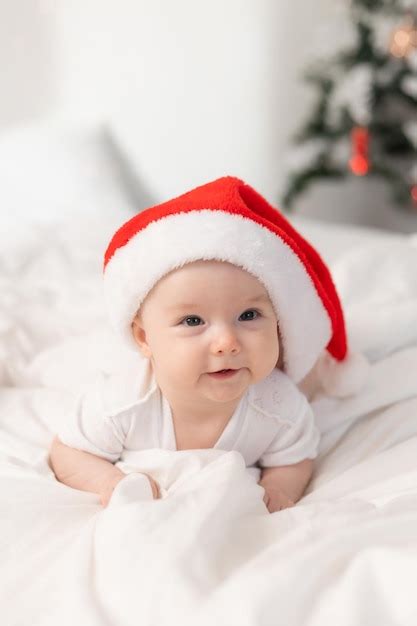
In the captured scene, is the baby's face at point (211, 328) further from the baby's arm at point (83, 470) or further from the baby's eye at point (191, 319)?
the baby's arm at point (83, 470)

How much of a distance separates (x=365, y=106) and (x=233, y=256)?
2.00 m

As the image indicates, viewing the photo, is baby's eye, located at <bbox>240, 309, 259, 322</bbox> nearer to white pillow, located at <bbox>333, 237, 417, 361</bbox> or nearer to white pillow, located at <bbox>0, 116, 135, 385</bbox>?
white pillow, located at <bbox>333, 237, 417, 361</bbox>

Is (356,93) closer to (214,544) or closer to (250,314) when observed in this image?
(250,314)

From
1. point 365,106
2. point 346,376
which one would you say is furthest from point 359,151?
point 346,376

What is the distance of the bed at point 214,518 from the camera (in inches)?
28.3

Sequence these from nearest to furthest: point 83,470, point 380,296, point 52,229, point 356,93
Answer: point 83,470 < point 380,296 < point 52,229 < point 356,93

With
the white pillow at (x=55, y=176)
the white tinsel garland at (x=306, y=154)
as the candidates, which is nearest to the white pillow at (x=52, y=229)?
the white pillow at (x=55, y=176)

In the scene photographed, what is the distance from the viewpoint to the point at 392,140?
2902 mm

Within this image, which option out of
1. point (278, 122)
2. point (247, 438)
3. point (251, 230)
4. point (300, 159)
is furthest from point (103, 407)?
point (278, 122)

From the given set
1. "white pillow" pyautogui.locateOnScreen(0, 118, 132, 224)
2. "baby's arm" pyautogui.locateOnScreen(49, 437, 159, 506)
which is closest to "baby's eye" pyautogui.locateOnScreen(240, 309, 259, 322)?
"baby's arm" pyautogui.locateOnScreen(49, 437, 159, 506)

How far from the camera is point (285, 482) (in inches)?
41.3

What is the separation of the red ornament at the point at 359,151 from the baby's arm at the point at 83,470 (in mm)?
2023

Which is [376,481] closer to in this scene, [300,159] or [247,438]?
[247,438]

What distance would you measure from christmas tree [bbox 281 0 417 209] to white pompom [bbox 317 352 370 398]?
1.63 metres
